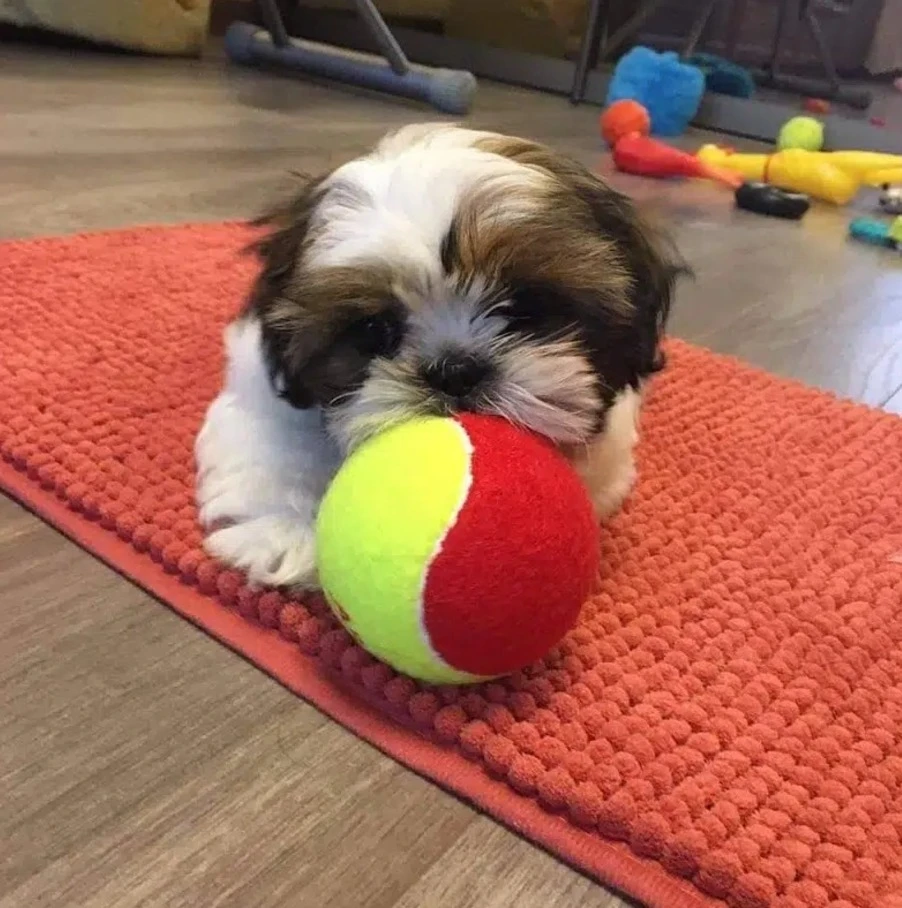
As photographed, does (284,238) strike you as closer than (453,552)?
No

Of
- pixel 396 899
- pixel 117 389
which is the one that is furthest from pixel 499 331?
pixel 117 389

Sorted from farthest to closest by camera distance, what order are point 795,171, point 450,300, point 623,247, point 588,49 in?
point 588,49 < point 795,171 < point 623,247 < point 450,300

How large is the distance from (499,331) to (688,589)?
0.33 m

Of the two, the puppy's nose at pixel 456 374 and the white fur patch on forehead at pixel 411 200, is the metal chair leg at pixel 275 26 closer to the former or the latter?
the white fur patch on forehead at pixel 411 200

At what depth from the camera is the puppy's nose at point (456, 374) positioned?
0.94 m

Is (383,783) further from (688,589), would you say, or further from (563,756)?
(688,589)

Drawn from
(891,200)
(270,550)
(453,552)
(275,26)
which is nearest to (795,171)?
(891,200)

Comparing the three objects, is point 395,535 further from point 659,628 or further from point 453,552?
point 659,628

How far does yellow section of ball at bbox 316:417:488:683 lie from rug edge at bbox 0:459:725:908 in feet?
0.18

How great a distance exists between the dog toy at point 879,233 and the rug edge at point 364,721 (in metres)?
2.36

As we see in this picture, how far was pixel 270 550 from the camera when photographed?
1.01 metres

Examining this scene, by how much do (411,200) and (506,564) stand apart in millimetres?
314

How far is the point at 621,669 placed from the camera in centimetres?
95

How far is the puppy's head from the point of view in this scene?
92 centimetres
